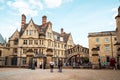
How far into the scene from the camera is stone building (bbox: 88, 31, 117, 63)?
48000mm

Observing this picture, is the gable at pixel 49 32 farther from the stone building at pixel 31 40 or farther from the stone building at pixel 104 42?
the stone building at pixel 104 42

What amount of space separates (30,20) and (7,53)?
576 inches

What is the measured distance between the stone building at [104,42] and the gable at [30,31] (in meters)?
17.2

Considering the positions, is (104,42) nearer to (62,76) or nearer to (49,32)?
(49,32)

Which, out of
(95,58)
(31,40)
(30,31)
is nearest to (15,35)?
(30,31)

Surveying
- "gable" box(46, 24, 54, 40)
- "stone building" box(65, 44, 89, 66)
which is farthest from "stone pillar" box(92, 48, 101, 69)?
"gable" box(46, 24, 54, 40)

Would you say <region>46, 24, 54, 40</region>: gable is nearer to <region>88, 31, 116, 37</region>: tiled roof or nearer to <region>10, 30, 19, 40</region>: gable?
<region>10, 30, 19, 40</region>: gable

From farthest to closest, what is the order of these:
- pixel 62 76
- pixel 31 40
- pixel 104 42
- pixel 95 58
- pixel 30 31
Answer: pixel 30 31 < pixel 31 40 < pixel 104 42 < pixel 95 58 < pixel 62 76

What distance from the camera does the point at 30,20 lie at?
52.2 metres

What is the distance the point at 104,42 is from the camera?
4900 centimetres

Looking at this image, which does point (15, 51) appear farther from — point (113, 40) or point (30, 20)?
point (113, 40)

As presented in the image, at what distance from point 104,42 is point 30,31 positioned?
77.0ft

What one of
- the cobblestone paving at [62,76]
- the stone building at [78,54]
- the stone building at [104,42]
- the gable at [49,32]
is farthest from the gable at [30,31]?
the cobblestone paving at [62,76]

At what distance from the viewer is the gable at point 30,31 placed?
51406 millimetres
